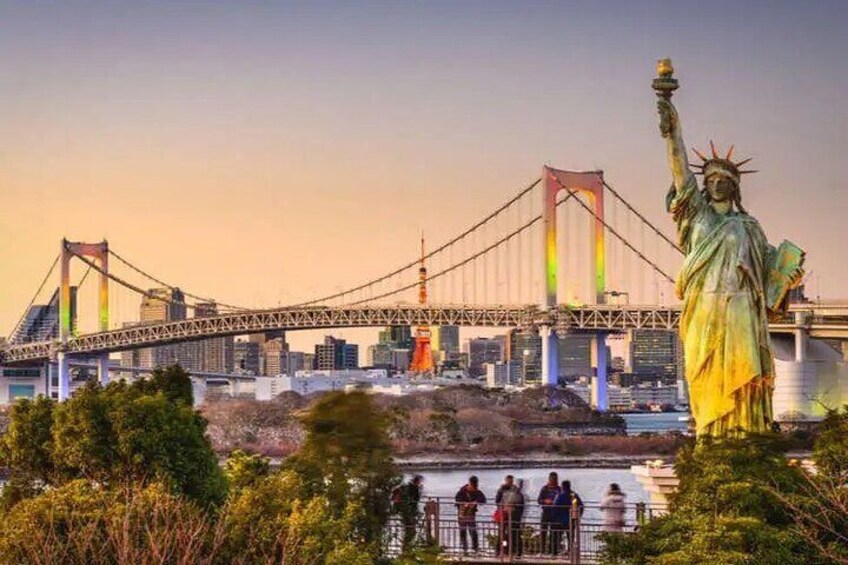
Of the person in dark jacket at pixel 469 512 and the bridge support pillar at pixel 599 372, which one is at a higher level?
the bridge support pillar at pixel 599 372

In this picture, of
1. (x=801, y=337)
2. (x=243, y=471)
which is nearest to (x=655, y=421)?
(x=801, y=337)

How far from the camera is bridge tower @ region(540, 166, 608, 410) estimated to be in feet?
215

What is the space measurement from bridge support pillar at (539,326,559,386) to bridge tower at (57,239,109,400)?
20.4 meters

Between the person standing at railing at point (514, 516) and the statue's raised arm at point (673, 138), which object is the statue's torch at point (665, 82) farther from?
the person standing at railing at point (514, 516)

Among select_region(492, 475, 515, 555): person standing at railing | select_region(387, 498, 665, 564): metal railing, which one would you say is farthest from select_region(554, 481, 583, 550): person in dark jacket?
select_region(492, 475, 515, 555): person standing at railing

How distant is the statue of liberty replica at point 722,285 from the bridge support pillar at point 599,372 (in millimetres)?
48837

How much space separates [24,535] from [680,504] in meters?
5.10

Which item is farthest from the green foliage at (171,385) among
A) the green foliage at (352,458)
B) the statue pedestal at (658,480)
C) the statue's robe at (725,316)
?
the statue's robe at (725,316)

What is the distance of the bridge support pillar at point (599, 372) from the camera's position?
66.4m

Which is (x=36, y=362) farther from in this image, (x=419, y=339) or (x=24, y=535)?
(x=24, y=535)

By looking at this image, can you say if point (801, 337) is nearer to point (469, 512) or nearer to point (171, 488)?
point (469, 512)

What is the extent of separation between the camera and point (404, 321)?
68.2m

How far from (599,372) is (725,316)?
173 ft

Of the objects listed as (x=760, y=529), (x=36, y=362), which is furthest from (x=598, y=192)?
(x=760, y=529)
